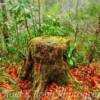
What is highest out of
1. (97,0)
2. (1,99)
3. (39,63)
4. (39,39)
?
(97,0)

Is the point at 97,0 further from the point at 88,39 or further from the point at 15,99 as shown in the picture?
the point at 15,99

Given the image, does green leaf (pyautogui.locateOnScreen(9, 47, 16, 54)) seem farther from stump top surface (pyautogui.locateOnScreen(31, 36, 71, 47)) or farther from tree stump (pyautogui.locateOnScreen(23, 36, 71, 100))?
stump top surface (pyautogui.locateOnScreen(31, 36, 71, 47))

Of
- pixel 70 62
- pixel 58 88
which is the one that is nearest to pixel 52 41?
pixel 58 88

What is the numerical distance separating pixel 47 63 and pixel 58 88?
0.63m

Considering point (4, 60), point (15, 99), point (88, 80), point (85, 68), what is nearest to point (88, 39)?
point (85, 68)

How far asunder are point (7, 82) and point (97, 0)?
12.9 ft

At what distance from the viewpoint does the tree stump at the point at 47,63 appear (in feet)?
19.6

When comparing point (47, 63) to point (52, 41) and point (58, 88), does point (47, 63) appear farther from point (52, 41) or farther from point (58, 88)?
point (58, 88)

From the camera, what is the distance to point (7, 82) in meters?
6.64

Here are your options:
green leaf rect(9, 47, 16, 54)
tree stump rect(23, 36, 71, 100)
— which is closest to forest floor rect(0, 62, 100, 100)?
Result: tree stump rect(23, 36, 71, 100)

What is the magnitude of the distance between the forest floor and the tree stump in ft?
0.49

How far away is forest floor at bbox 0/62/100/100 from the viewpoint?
602 centimetres

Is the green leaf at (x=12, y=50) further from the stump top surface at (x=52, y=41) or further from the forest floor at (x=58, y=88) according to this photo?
the stump top surface at (x=52, y=41)

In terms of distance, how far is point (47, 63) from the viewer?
6.14m
